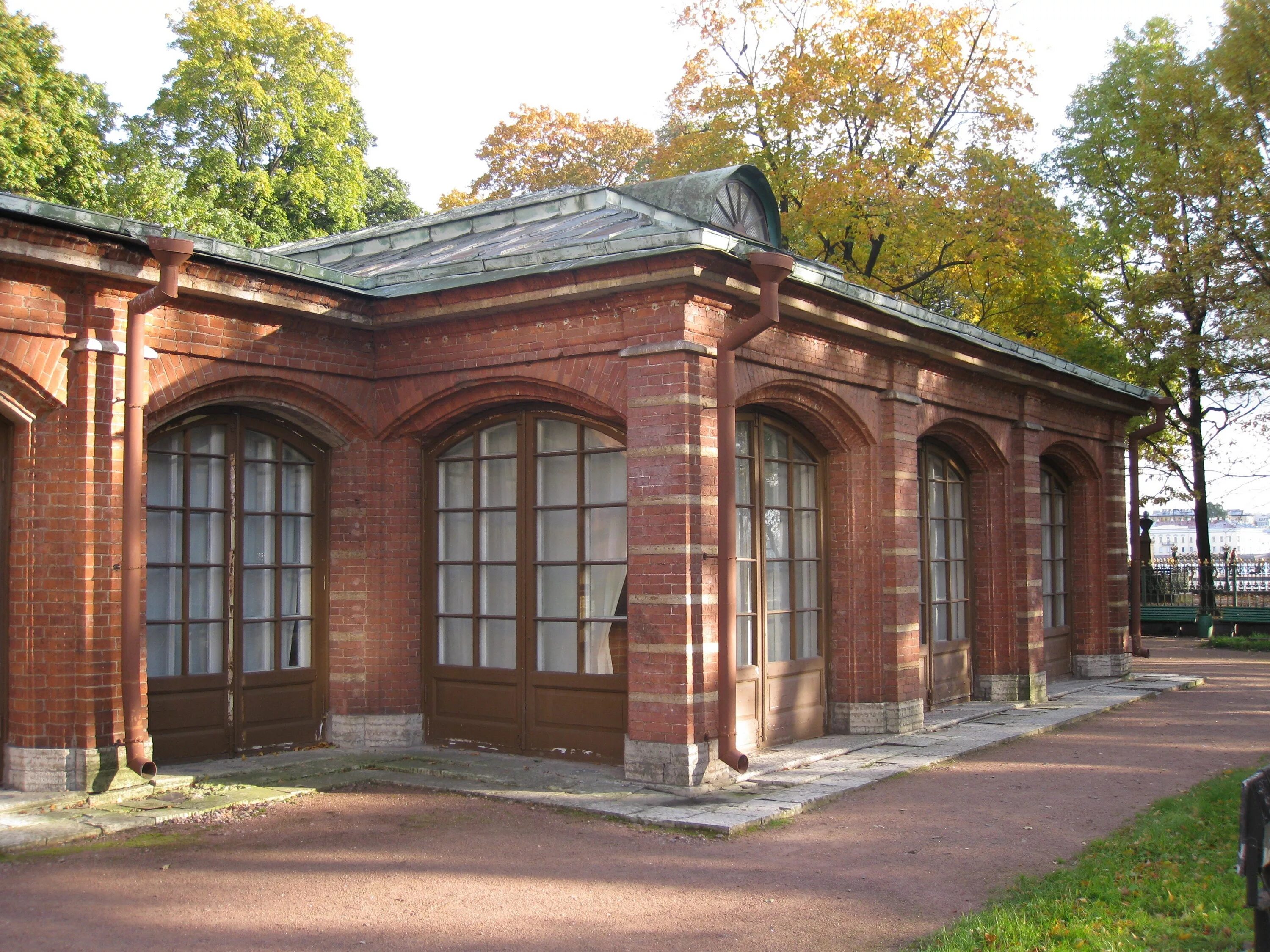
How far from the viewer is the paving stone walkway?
7.26 meters

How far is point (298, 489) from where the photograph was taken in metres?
9.95

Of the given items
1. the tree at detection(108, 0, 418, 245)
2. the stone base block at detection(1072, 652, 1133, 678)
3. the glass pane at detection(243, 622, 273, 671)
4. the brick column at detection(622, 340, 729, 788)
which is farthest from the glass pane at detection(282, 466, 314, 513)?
the tree at detection(108, 0, 418, 245)

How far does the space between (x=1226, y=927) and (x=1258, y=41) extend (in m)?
17.2

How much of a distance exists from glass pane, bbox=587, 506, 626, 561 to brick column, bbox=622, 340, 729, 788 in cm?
63

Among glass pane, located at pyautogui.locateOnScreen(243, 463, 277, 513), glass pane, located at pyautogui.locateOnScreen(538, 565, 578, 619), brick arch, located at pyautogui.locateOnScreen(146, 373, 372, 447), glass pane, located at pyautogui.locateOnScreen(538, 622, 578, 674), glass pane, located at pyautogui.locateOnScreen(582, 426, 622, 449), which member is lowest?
glass pane, located at pyautogui.locateOnScreen(538, 622, 578, 674)

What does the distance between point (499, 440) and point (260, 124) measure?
18713 millimetres

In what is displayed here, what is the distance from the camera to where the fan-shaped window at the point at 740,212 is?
11625 mm

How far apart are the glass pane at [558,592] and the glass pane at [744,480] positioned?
1.52m

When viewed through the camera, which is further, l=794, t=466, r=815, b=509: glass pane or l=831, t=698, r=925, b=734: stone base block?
l=831, t=698, r=925, b=734: stone base block

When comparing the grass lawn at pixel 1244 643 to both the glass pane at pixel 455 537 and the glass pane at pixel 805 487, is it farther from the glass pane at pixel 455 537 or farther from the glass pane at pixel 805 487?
the glass pane at pixel 455 537

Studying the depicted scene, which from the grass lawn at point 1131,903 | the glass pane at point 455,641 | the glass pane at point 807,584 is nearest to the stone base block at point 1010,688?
the glass pane at point 807,584

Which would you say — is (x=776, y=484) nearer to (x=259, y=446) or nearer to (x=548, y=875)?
(x=259, y=446)

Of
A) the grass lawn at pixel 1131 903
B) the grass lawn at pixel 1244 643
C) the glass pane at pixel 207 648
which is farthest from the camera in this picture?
the grass lawn at pixel 1244 643

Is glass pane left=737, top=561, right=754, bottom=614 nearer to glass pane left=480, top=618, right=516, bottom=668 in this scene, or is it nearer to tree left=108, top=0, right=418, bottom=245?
glass pane left=480, top=618, right=516, bottom=668
